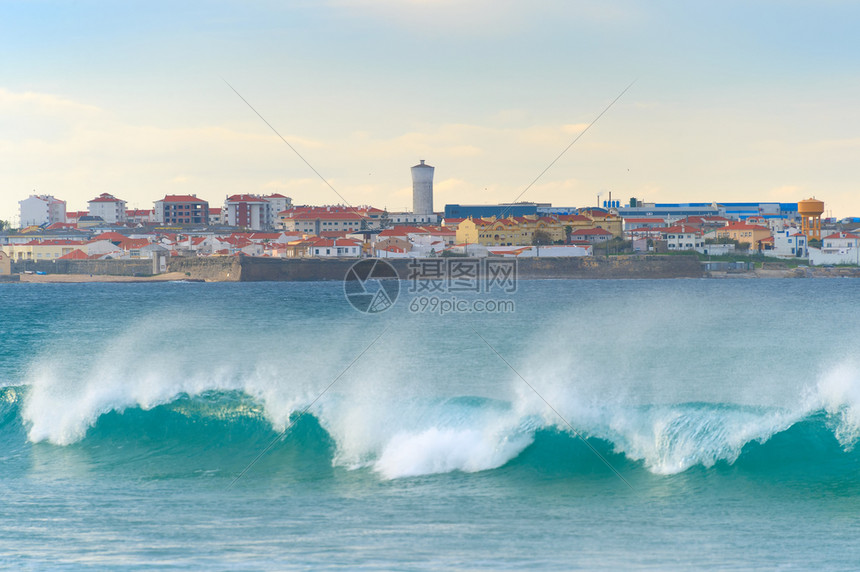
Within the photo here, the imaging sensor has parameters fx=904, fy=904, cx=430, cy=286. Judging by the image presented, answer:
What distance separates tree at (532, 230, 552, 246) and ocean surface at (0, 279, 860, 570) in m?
69.0

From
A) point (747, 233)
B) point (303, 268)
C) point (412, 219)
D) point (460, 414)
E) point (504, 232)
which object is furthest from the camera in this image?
point (412, 219)

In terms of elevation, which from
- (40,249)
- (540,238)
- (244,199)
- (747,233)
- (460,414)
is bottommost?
(460,414)

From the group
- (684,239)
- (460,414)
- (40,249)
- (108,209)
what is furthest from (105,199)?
(460,414)

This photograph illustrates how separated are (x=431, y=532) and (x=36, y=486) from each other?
6183 millimetres

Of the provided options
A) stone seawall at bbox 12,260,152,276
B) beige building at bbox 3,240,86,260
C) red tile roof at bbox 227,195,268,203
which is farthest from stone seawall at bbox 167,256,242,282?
red tile roof at bbox 227,195,268,203

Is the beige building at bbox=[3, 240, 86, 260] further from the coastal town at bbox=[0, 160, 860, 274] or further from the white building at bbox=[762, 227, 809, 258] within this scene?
the white building at bbox=[762, 227, 809, 258]

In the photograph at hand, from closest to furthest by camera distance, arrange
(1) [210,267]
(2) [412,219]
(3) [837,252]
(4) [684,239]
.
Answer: (1) [210,267]
(3) [837,252]
(4) [684,239]
(2) [412,219]

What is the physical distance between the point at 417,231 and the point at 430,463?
269 ft

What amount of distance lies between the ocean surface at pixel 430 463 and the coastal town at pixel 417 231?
198 feet

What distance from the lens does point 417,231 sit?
9531cm

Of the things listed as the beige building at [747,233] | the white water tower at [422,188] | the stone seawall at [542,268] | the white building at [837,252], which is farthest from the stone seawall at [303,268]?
the white water tower at [422,188]

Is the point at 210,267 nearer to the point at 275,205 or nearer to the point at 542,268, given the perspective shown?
the point at 542,268

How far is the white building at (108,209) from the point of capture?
443ft

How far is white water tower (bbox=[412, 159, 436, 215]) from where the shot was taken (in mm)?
118688
